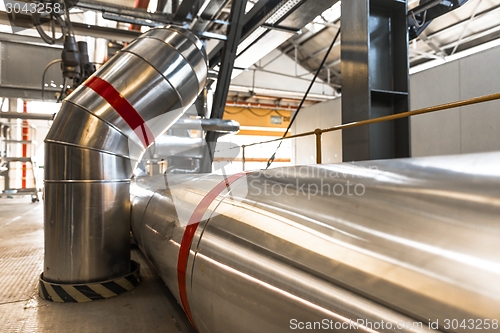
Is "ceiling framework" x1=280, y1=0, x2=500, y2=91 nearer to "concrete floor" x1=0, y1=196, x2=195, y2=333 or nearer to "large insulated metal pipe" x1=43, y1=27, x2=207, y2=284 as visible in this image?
"large insulated metal pipe" x1=43, y1=27, x2=207, y2=284

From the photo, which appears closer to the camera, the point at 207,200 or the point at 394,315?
the point at 394,315

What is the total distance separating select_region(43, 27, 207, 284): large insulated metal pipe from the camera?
1668 mm

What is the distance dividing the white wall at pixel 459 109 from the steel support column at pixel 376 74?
283 centimetres

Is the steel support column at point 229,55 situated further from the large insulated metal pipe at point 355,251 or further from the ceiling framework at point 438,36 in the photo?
the ceiling framework at point 438,36

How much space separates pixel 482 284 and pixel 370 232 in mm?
202

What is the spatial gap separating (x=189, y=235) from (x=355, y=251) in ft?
2.28

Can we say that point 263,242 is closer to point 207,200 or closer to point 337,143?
point 207,200

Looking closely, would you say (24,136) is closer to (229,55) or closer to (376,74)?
(229,55)

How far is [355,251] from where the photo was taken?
0.63 meters

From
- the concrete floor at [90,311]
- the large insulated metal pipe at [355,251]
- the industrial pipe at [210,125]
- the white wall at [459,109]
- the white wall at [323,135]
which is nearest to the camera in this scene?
the large insulated metal pipe at [355,251]

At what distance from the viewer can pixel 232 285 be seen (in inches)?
34.1

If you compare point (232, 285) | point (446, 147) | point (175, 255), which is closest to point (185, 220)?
point (175, 255)

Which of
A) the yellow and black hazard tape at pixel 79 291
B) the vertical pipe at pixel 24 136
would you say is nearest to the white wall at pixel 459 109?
the yellow and black hazard tape at pixel 79 291

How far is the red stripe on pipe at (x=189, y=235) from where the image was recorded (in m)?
1.16
